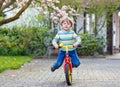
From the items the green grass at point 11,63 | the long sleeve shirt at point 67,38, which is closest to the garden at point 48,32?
the green grass at point 11,63

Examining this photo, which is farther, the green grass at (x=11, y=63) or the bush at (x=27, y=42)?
the bush at (x=27, y=42)

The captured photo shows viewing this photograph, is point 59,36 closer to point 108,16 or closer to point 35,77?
point 35,77

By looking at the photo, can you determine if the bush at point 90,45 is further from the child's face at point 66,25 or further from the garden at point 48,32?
the child's face at point 66,25

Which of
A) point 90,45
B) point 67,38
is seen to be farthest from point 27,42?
point 67,38

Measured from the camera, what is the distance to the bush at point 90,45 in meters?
23.4

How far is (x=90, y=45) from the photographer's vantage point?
76.9ft

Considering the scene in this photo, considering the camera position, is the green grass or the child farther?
the green grass

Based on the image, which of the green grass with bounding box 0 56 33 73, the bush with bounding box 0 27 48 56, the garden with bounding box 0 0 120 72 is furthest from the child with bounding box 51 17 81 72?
the bush with bounding box 0 27 48 56

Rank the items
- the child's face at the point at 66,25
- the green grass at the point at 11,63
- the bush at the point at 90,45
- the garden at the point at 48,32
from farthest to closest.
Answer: the bush at the point at 90,45 < the garden at the point at 48,32 < the green grass at the point at 11,63 < the child's face at the point at 66,25

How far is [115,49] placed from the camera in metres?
28.2

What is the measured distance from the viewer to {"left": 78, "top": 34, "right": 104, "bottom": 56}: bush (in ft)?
76.8

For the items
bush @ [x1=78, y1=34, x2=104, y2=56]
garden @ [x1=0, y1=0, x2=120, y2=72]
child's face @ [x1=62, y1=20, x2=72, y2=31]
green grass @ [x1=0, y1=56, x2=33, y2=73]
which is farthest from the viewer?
bush @ [x1=78, y1=34, x2=104, y2=56]

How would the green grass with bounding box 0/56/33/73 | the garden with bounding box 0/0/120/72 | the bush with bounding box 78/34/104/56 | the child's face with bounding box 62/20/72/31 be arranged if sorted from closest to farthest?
1. the child's face with bounding box 62/20/72/31
2. the green grass with bounding box 0/56/33/73
3. the garden with bounding box 0/0/120/72
4. the bush with bounding box 78/34/104/56

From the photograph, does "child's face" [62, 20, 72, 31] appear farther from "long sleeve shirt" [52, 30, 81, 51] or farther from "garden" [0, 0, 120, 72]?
"garden" [0, 0, 120, 72]
